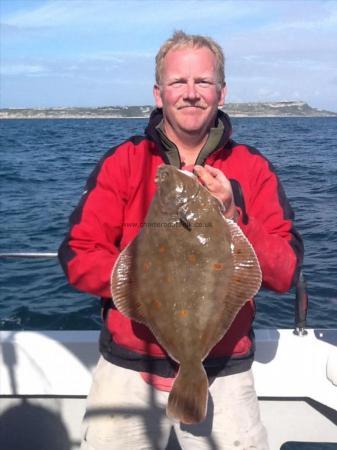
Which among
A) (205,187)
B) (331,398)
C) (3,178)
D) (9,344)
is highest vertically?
(205,187)

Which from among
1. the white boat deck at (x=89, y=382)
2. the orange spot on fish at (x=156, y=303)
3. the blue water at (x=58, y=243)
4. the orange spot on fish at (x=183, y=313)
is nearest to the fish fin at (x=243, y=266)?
the orange spot on fish at (x=183, y=313)

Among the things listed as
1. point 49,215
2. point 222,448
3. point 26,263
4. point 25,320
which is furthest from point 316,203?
point 222,448

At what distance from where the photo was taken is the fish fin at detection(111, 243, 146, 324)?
8.78 ft

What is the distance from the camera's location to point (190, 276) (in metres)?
2.55

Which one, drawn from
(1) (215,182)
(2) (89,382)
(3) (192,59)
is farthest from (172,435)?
(3) (192,59)

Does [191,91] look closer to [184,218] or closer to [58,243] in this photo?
[184,218]

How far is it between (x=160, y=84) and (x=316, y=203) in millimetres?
12202

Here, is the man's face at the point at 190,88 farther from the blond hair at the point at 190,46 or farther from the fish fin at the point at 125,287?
the fish fin at the point at 125,287

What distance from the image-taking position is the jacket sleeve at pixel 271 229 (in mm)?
2752

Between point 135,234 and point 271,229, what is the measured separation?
69 centimetres

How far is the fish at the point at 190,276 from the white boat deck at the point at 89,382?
3.87 feet

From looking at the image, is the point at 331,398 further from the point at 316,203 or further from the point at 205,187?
the point at 316,203

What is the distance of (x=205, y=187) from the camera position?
2.59 meters

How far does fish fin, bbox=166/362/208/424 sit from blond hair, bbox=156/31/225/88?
147cm
